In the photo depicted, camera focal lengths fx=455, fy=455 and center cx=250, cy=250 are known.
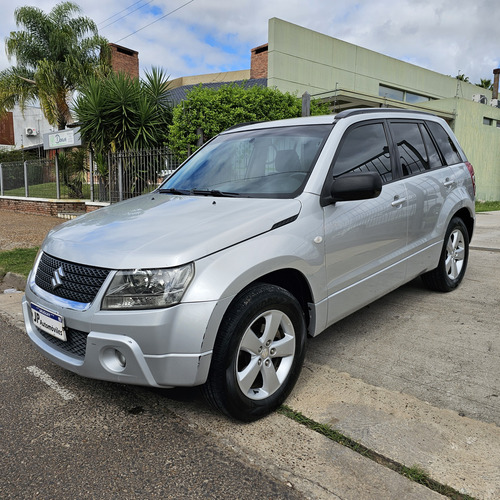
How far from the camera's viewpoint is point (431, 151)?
4.41 m

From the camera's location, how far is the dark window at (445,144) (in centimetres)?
459

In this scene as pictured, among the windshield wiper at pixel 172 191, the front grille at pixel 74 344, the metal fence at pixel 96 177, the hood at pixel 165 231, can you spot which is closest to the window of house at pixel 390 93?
the metal fence at pixel 96 177

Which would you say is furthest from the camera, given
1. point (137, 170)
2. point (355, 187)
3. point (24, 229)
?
point (24, 229)

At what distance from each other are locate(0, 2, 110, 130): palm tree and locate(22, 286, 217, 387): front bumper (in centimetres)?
2150

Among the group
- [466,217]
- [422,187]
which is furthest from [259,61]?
[422,187]

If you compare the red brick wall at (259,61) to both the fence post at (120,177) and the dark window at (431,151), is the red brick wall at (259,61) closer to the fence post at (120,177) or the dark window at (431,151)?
the fence post at (120,177)

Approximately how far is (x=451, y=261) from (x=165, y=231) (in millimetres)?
3430

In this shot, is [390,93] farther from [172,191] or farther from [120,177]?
[172,191]

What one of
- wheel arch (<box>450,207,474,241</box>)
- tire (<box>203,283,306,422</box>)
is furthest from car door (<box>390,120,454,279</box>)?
tire (<box>203,283,306,422</box>)

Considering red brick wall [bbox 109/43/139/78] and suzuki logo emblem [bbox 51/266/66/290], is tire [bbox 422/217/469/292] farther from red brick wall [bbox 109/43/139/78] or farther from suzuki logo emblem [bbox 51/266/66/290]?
red brick wall [bbox 109/43/139/78]

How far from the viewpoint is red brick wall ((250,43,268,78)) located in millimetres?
18484

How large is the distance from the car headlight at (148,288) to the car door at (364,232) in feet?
3.55

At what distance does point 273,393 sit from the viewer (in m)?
2.64

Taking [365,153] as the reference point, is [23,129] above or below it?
above
